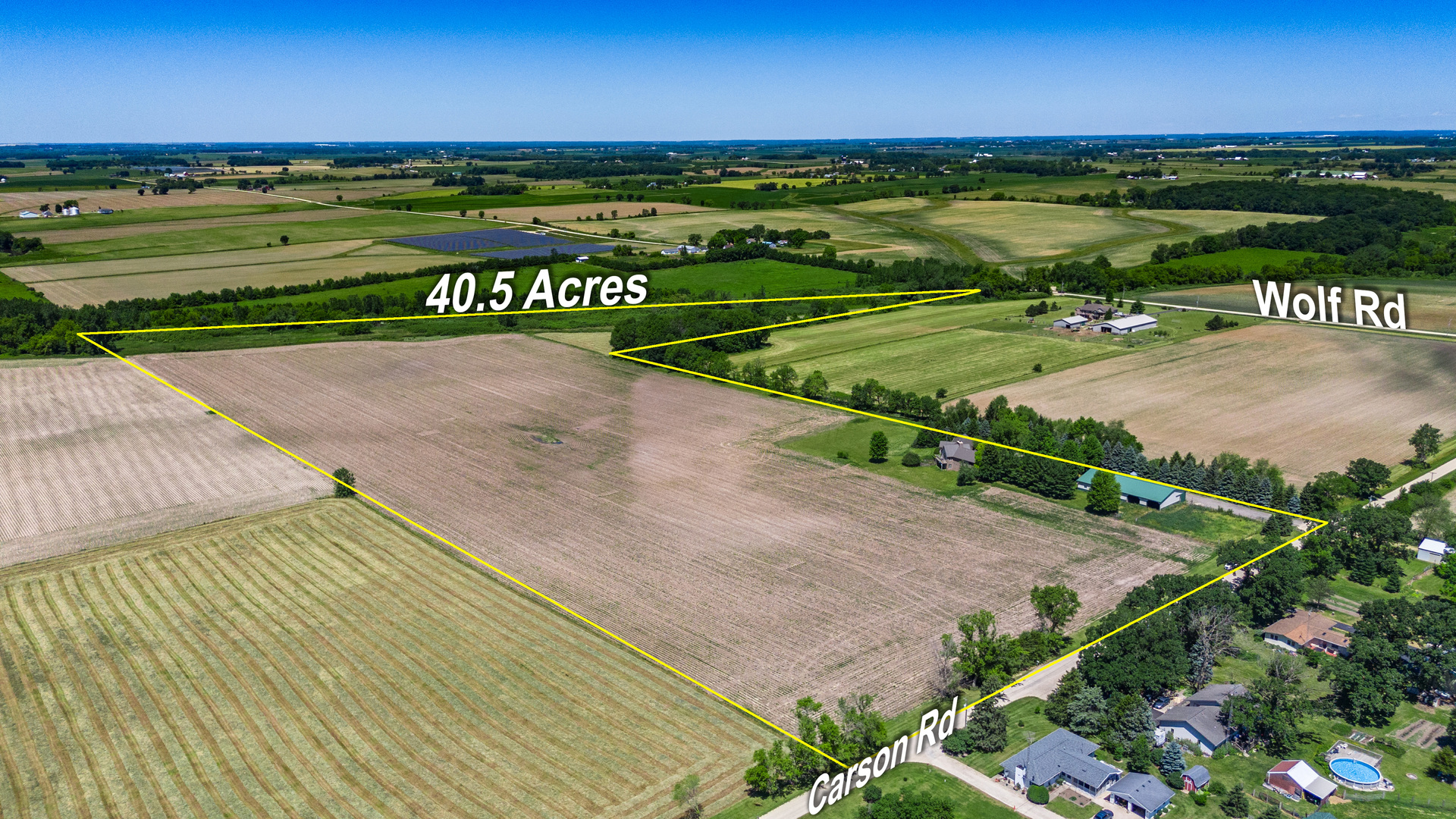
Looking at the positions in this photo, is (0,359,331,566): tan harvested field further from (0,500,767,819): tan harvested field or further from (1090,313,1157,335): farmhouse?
(1090,313,1157,335): farmhouse

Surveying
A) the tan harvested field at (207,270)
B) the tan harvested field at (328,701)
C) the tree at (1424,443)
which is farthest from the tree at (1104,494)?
the tan harvested field at (207,270)

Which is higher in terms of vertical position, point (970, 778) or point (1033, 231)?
point (1033, 231)

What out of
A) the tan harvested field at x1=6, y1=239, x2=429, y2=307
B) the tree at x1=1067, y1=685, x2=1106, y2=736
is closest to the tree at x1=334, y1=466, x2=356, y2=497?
the tree at x1=1067, y1=685, x2=1106, y2=736

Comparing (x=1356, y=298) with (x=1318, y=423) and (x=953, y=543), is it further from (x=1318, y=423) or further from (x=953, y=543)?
(x=953, y=543)

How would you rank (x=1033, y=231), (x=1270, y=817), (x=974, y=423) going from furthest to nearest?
(x=1033, y=231) → (x=974, y=423) → (x=1270, y=817)

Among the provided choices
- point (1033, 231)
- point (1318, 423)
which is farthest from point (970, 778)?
point (1033, 231)

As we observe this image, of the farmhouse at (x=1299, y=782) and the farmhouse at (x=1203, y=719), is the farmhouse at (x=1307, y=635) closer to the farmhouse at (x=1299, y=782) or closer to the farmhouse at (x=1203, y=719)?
the farmhouse at (x=1203, y=719)

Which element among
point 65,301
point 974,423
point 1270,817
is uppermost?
point 65,301
